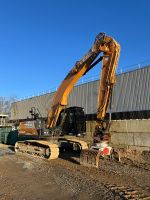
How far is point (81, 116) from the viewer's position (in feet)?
63.6

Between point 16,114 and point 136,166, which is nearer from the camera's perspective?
point 136,166

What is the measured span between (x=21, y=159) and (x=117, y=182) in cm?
799

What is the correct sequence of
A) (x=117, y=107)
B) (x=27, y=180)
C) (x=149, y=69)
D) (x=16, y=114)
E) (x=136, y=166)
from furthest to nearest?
(x=16, y=114) < (x=117, y=107) < (x=149, y=69) < (x=136, y=166) < (x=27, y=180)

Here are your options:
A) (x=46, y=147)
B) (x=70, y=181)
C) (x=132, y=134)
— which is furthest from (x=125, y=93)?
(x=70, y=181)

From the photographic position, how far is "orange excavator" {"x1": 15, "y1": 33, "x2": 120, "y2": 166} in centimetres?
1570

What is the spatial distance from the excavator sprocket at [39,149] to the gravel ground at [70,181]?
3.68ft

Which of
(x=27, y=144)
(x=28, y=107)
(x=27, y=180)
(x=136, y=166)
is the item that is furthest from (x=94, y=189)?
(x=28, y=107)

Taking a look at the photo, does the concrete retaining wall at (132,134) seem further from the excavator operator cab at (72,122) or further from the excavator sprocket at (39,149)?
the excavator sprocket at (39,149)

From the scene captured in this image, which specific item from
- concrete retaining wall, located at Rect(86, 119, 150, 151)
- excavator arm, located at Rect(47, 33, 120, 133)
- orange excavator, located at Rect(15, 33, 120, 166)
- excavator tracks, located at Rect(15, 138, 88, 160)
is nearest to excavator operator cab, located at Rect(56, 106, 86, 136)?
orange excavator, located at Rect(15, 33, 120, 166)

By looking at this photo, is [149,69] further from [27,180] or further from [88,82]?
[27,180]

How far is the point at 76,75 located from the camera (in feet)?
62.0

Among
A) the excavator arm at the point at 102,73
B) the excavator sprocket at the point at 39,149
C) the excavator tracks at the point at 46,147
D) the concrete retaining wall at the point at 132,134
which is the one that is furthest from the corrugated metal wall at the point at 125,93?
the excavator sprocket at the point at 39,149

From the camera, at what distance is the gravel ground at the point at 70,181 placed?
9898 millimetres

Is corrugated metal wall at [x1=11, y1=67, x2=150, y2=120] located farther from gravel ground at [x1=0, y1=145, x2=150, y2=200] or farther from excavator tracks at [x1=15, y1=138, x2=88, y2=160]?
gravel ground at [x1=0, y1=145, x2=150, y2=200]
